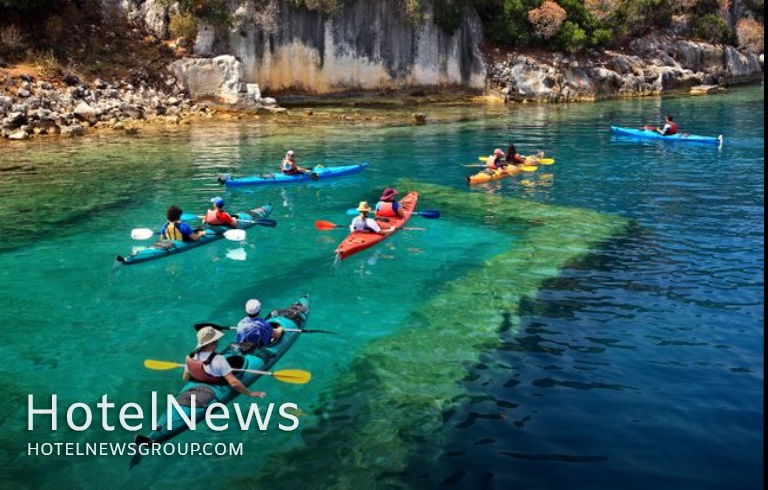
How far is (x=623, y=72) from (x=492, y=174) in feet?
132

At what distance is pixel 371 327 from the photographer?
1191cm

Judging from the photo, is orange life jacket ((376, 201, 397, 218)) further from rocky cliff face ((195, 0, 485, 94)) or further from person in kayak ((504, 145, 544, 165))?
rocky cliff face ((195, 0, 485, 94))

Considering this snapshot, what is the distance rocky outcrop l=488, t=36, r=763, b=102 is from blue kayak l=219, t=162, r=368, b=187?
105ft

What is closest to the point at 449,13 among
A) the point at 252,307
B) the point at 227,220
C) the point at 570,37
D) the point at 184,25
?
the point at 570,37

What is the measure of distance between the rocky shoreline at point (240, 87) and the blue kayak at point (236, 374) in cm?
2714

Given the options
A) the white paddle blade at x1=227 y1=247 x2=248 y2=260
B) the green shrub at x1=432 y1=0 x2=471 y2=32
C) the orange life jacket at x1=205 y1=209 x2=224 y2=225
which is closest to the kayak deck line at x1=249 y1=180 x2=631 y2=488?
the white paddle blade at x1=227 y1=247 x2=248 y2=260

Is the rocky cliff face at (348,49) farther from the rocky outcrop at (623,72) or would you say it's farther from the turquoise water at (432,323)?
the turquoise water at (432,323)

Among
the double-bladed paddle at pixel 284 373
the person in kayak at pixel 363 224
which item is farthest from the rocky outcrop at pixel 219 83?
the double-bladed paddle at pixel 284 373

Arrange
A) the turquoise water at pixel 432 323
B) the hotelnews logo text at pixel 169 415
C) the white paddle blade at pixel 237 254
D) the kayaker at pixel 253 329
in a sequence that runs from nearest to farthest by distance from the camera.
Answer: the turquoise water at pixel 432 323 → the hotelnews logo text at pixel 169 415 → the kayaker at pixel 253 329 → the white paddle blade at pixel 237 254

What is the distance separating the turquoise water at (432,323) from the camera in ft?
26.1

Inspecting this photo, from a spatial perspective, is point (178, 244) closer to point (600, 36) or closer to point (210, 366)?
point (210, 366)

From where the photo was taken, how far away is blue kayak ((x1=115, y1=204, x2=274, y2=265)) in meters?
15.0

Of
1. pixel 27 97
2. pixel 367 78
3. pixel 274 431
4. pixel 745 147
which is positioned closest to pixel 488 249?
pixel 274 431

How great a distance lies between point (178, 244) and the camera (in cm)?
1581
